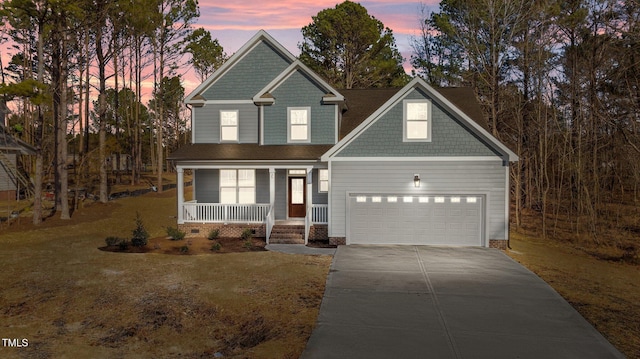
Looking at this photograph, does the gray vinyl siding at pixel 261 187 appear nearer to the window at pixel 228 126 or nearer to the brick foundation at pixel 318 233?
the window at pixel 228 126

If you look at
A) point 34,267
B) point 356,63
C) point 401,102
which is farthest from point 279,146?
point 356,63

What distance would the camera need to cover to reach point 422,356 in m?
6.52

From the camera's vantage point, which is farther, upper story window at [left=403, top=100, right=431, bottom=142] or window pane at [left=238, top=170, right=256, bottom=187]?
window pane at [left=238, top=170, right=256, bottom=187]

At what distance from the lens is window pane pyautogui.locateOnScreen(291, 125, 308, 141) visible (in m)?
18.2

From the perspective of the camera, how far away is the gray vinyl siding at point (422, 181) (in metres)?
15.4

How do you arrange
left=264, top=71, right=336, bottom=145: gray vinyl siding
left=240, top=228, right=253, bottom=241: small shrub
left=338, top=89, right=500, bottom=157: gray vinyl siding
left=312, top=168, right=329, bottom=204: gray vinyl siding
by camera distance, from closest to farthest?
1. left=338, top=89, right=500, bottom=157: gray vinyl siding
2. left=240, top=228, right=253, bottom=241: small shrub
3. left=264, top=71, right=336, bottom=145: gray vinyl siding
4. left=312, top=168, right=329, bottom=204: gray vinyl siding

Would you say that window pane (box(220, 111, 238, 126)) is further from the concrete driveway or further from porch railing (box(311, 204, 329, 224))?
the concrete driveway

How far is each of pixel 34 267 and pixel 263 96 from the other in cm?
1049

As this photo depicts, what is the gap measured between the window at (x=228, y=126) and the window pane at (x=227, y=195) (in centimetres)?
231

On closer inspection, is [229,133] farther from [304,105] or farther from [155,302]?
[155,302]

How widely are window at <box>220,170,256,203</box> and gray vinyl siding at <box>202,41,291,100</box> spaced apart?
3552mm

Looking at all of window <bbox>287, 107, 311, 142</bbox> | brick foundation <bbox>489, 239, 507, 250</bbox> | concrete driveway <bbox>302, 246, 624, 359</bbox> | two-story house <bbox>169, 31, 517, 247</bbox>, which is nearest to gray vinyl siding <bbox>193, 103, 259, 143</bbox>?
two-story house <bbox>169, 31, 517, 247</bbox>

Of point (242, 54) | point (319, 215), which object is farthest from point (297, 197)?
point (242, 54)

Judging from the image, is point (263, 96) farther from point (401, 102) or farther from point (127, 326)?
point (127, 326)
